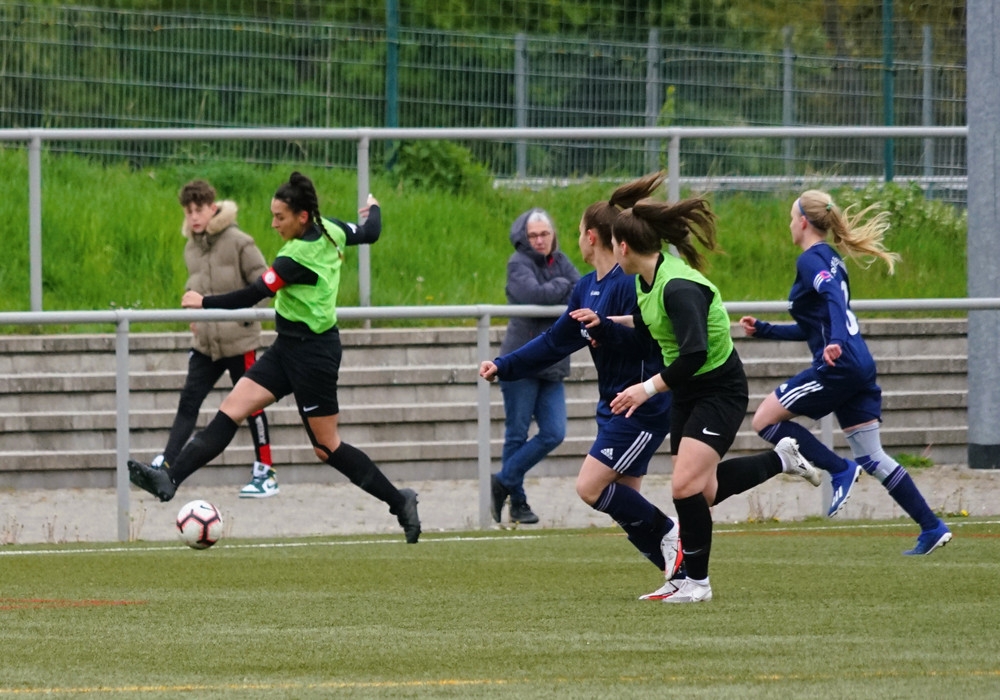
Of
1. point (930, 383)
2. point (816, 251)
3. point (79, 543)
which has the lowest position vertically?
point (79, 543)

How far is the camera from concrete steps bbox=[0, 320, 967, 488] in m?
11.0

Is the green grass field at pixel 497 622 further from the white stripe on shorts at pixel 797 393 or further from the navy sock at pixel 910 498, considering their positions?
the white stripe on shorts at pixel 797 393

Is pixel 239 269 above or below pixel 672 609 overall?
above

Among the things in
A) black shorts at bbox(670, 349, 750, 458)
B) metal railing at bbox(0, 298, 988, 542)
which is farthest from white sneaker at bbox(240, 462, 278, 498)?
black shorts at bbox(670, 349, 750, 458)

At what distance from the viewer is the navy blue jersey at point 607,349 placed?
23.8ft

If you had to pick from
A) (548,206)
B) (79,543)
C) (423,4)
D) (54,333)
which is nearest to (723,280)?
(548,206)

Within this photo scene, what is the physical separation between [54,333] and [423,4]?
539cm

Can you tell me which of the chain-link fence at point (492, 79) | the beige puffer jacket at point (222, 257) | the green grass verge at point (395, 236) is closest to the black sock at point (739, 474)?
the beige puffer jacket at point (222, 257)

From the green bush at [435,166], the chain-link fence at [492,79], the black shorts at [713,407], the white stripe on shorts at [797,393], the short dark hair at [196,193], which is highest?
the chain-link fence at [492,79]

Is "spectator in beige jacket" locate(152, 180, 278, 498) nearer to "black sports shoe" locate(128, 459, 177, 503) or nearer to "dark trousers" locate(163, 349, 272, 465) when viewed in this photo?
"dark trousers" locate(163, 349, 272, 465)

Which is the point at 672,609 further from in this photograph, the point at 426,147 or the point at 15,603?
the point at 426,147

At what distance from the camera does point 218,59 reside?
50.6 ft

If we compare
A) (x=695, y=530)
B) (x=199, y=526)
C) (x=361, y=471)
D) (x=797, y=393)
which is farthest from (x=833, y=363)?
(x=199, y=526)

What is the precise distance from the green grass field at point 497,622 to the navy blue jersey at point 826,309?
91 centimetres
